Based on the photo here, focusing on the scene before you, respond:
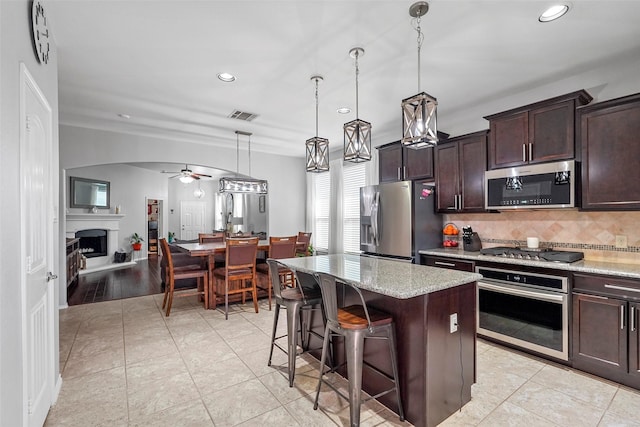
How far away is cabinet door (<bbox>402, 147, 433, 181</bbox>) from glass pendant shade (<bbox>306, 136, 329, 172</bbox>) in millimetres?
1602

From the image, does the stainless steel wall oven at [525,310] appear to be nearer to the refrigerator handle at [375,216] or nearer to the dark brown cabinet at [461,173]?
the dark brown cabinet at [461,173]

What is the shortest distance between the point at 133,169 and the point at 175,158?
4436 mm

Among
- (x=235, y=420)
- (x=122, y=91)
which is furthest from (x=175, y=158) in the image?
(x=235, y=420)

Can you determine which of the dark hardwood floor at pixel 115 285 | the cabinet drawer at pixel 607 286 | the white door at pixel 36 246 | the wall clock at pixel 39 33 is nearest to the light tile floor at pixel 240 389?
the white door at pixel 36 246

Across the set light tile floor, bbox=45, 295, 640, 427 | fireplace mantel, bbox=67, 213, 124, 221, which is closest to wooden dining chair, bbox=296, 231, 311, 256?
light tile floor, bbox=45, 295, 640, 427

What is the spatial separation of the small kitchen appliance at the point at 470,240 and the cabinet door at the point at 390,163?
3.84 feet

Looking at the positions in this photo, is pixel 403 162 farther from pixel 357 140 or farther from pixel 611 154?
pixel 611 154

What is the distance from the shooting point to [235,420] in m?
2.03

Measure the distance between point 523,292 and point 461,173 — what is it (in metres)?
1.53

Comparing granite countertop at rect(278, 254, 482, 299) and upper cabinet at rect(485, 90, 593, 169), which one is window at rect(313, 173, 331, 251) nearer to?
upper cabinet at rect(485, 90, 593, 169)

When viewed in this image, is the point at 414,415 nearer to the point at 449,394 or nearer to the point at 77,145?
the point at 449,394

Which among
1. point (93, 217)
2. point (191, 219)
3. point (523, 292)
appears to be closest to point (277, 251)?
point (523, 292)

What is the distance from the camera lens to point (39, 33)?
6.00 ft

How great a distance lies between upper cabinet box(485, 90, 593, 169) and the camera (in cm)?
284
